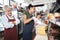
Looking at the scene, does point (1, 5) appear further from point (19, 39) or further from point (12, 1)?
point (19, 39)

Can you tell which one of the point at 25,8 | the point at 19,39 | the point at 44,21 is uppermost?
the point at 25,8

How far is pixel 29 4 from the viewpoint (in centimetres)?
134

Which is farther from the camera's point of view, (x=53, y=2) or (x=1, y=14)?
(x=53, y=2)

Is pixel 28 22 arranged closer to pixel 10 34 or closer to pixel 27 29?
pixel 27 29

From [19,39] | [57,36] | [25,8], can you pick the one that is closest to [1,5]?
[25,8]

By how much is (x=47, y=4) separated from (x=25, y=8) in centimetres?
19

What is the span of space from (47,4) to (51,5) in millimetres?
36

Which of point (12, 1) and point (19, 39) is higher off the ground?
point (12, 1)

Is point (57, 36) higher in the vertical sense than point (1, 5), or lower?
lower

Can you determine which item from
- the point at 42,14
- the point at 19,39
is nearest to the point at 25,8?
the point at 42,14

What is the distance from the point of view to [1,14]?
4.15 ft

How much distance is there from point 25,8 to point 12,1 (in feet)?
0.41

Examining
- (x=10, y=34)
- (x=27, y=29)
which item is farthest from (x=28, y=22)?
(x=10, y=34)

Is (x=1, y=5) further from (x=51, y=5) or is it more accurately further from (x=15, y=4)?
(x=51, y=5)
